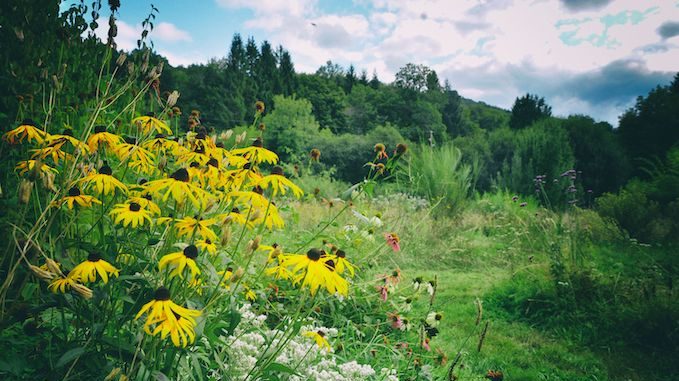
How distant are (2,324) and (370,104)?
3347cm

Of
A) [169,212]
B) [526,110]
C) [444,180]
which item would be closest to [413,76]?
[526,110]

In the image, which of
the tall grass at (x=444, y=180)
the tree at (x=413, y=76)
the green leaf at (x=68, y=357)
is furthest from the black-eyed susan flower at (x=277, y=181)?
the tree at (x=413, y=76)

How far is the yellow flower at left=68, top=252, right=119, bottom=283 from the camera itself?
3.48 feet

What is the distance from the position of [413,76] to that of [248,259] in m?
39.1

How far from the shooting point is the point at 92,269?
42.4 inches

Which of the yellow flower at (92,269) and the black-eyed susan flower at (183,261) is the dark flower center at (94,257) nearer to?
the yellow flower at (92,269)

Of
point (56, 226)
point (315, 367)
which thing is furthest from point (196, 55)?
point (315, 367)

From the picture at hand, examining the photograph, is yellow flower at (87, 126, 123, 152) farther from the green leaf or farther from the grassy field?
the grassy field

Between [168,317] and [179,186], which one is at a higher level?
[179,186]

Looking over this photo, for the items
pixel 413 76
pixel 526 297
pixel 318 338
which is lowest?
pixel 526 297

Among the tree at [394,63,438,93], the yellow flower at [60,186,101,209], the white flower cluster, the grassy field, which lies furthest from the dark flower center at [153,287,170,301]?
the tree at [394,63,438,93]

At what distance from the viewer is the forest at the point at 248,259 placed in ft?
3.89

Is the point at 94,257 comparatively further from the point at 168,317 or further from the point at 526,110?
the point at 526,110

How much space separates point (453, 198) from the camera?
7578 mm
